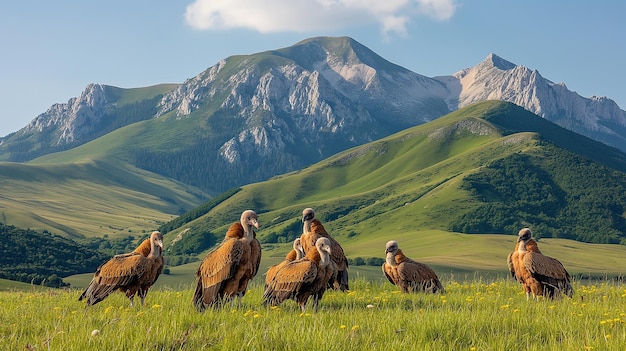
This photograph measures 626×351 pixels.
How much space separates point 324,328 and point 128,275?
6927 millimetres

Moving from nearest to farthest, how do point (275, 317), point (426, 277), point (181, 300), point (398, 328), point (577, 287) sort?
1. point (398, 328)
2. point (275, 317)
3. point (181, 300)
4. point (426, 277)
5. point (577, 287)

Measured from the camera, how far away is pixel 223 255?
597 inches

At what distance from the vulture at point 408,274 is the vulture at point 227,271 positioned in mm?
6120

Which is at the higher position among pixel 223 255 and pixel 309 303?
pixel 223 255

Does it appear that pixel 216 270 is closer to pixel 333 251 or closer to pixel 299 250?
pixel 299 250

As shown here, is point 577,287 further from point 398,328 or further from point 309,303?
point 398,328

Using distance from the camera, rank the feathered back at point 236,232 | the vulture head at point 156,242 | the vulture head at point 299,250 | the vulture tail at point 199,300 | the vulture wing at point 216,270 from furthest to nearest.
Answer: the vulture head at point 299,250 → the vulture head at point 156,242 → the feathered back at point 236,232 → the vulture wing at point 216,270 → the vulture tail at point 199,300

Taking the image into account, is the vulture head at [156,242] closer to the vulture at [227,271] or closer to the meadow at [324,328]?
the meadow at [324,328]

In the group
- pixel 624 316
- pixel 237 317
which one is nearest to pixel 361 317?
pixel 237 317

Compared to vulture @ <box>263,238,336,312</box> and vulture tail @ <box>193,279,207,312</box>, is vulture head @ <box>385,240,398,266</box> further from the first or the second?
vulture tail @ <box>193,279,207,312</box>

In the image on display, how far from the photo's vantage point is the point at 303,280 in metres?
15.0

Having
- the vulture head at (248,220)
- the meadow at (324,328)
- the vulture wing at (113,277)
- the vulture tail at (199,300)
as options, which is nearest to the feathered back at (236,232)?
the vulture head at (248,220)

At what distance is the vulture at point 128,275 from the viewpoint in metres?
15.8

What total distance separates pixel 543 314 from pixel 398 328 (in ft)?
13.1
